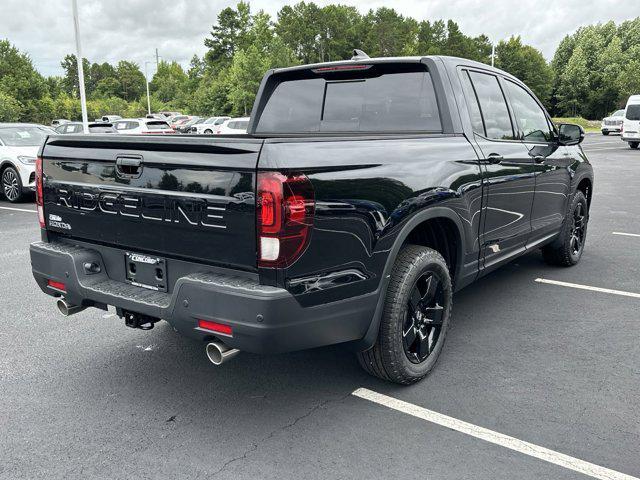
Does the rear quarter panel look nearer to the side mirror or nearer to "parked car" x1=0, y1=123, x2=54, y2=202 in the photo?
the side mirror

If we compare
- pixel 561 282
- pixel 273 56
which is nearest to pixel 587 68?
pixel 273 56

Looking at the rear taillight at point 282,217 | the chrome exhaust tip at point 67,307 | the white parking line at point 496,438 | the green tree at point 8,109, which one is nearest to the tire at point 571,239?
the white parking line at point 496,438

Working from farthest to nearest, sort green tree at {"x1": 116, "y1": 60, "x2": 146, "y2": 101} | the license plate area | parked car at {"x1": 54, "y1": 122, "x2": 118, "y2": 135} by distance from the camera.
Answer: green tree at {"x1": 116, "y1": 60, "x2": 146, "y2": 101} < parked car at {"x1": 54, "y1": 122, "x2": 118, "y2": 135} < the license plate area

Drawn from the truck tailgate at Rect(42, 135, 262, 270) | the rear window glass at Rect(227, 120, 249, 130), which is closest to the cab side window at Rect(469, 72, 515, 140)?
the truck tailgate at Rect(42, 135, 262, 270)

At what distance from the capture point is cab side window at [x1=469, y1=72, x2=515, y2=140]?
14.1ft

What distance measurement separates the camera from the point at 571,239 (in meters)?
6.09

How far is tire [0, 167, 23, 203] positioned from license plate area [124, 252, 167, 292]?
9.73 metres

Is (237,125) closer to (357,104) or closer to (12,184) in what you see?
(12,184)

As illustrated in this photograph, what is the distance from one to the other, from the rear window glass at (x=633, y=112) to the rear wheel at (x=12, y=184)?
24218 millimetres

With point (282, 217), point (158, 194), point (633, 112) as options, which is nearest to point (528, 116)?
point (282, 217)

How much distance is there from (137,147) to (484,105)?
2535 millimetres

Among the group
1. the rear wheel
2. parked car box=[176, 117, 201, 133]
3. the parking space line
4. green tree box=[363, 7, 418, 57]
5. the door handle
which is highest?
green tree box=[363, 7, 418, 57]

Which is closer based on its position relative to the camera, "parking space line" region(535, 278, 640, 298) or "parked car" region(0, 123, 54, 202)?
"parking space line" region(535, 278, 640, 298)

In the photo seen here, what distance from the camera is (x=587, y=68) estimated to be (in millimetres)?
76500
